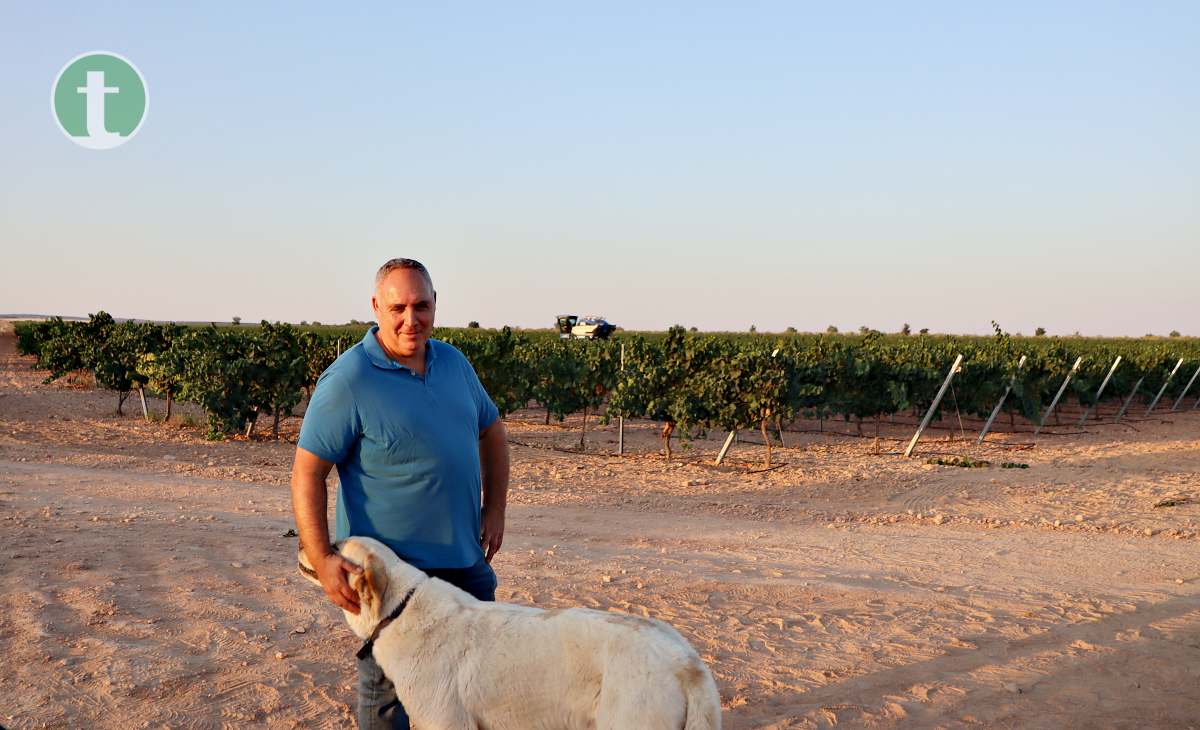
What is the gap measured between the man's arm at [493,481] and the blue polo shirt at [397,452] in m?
0.38

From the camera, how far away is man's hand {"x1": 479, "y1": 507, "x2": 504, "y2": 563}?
3637 mm

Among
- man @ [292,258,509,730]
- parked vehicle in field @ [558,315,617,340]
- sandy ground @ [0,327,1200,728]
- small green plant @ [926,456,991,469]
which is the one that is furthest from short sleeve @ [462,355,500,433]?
parked vehicle in field @ [558,315,617,340]

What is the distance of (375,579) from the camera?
290 centimetres

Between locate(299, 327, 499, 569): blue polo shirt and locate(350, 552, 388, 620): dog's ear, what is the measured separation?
240 millimetres

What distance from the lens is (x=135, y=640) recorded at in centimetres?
553

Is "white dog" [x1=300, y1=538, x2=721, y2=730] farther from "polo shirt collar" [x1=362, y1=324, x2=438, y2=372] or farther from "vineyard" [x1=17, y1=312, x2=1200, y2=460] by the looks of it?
"vineyard" [x1=17, y1=312, x2=1200, y2=460]

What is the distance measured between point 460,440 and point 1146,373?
111ft

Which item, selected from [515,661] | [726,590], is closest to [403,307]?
[515,661]

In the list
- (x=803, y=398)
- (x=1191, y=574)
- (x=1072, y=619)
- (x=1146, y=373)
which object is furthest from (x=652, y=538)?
(x=1146, y=373)

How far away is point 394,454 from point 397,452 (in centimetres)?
1

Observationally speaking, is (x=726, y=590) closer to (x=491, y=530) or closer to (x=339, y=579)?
(x=491, y=530)

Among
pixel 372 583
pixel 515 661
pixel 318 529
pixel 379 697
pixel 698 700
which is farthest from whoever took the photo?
pixel 379 697

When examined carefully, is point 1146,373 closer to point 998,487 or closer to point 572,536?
point 998,487

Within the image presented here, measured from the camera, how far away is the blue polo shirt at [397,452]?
3.07 m
